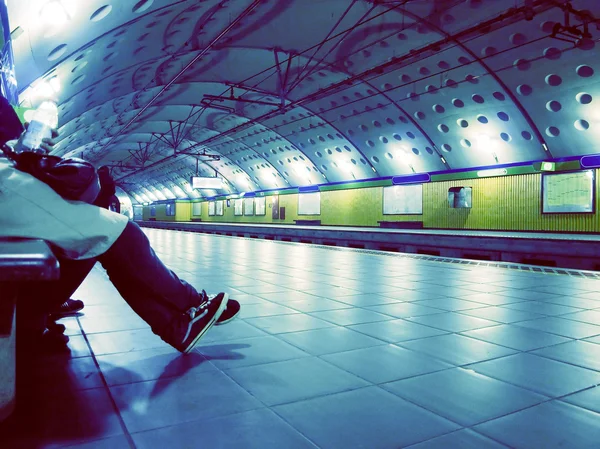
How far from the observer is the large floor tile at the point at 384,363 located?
2.21 m

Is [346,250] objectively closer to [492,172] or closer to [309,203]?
[492,172]

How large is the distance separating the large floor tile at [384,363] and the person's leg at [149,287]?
79 centimetres

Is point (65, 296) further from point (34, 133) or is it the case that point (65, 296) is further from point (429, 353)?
point (429, 353)

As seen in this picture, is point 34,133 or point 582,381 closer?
point 582,381

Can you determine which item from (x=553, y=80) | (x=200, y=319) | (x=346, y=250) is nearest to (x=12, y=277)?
(x=200, y=319)

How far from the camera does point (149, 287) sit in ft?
7.05

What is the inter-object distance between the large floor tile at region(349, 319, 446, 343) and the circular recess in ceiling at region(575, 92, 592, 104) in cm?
1194

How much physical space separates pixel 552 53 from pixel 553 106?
6.14 ft

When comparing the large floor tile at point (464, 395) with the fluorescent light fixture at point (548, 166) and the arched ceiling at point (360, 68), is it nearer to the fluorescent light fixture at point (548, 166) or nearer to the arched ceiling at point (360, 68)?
→ the arched ceiling at point (360, 68)

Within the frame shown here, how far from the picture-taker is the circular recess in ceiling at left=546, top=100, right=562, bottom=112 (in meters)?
12.9

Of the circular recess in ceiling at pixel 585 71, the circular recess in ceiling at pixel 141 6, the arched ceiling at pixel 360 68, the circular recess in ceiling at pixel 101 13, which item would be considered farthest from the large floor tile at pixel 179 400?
the circular recess in ceiling at pixel 585 71

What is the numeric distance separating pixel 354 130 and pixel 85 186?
18.6 metres

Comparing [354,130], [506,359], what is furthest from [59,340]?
[354,130]

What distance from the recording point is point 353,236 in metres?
16.8
